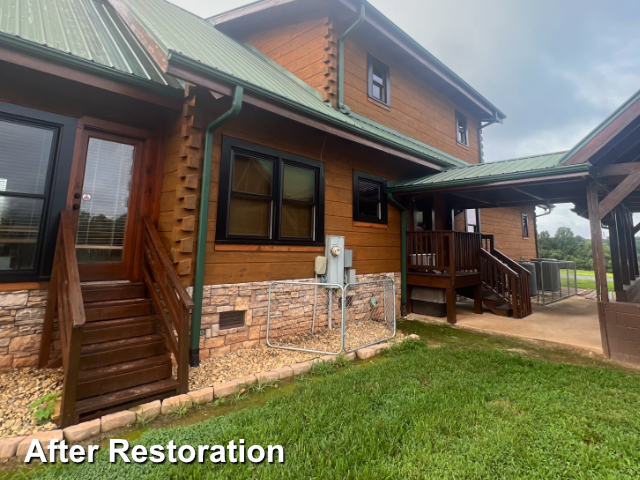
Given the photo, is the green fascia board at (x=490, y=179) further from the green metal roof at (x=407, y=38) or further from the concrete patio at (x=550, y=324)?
the green metal roof at (x=407, y=38)

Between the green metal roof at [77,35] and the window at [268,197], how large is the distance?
1.32 meters

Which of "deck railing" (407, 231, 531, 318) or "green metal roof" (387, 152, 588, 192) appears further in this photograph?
"deck railing" (407, 231, 531, 318)

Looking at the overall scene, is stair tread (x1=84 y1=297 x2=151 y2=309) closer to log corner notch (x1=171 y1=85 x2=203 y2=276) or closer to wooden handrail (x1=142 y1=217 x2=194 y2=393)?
wooden handrail (x1=142 y1=217 x2=194 y2=393)

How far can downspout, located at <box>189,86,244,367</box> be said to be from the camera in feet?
12.6

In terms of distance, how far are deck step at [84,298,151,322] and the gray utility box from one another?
2936 mm

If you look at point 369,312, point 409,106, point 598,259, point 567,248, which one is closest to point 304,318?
point 369,312

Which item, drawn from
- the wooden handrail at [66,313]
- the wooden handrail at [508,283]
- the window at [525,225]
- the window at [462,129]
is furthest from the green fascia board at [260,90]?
the window at [525,225]

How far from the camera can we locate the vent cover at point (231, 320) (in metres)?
4.40

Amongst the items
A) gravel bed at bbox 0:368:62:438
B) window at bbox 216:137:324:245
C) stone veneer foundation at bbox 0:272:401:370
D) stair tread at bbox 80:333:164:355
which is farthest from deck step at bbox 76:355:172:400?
window at bbox 216:137:324:245

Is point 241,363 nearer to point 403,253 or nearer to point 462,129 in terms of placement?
point 403,253

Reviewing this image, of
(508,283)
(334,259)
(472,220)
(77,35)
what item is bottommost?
(508,283)

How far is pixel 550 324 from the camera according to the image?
620 centimetres

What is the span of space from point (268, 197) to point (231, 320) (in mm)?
1952

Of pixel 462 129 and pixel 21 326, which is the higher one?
pixel 462 129
